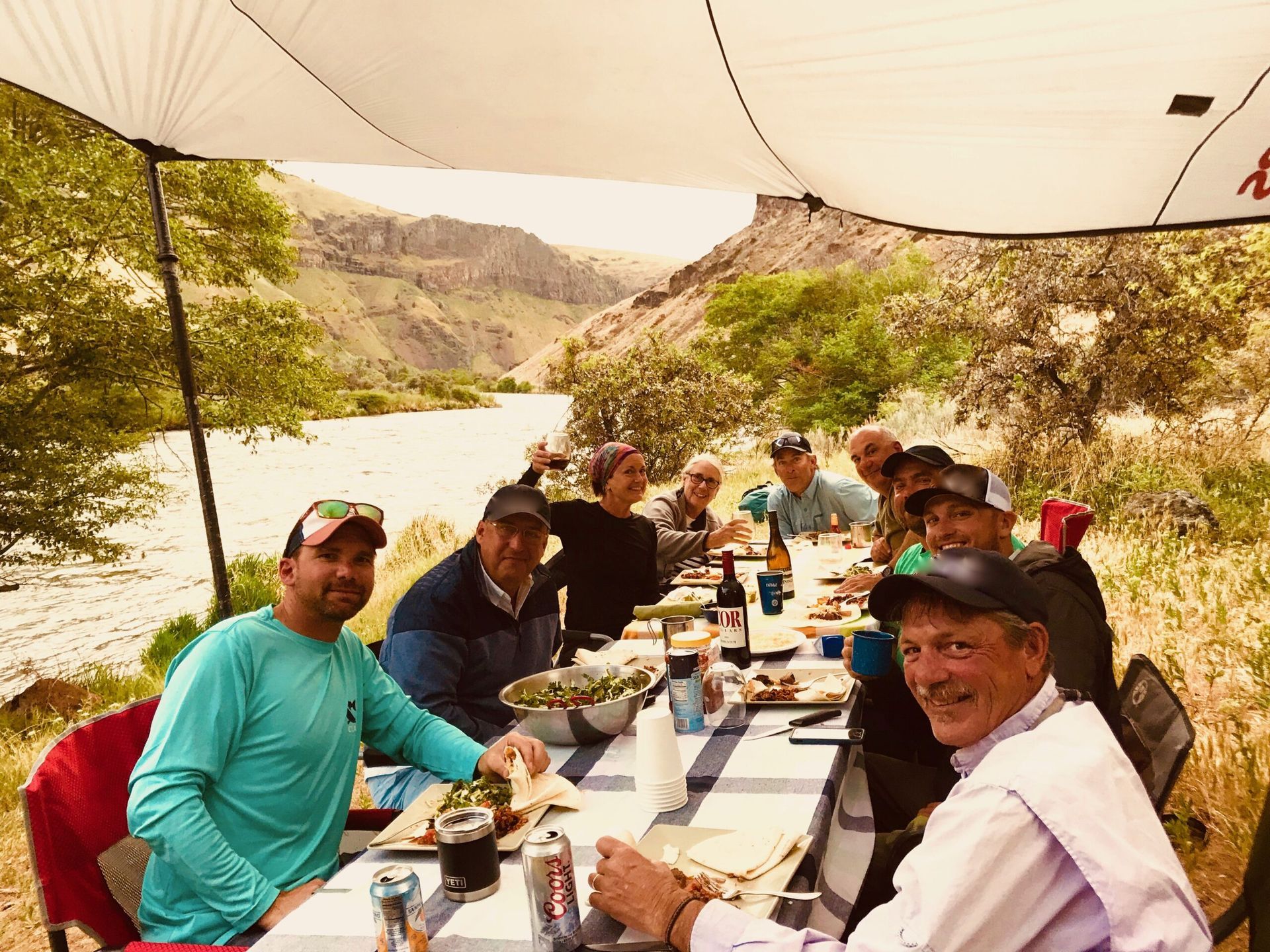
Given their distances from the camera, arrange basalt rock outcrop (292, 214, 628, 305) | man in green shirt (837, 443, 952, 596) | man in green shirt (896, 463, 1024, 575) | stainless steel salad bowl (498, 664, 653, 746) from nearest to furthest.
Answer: stainless steel salad bowl (498, 664, 653, 746) → man in green shirt (896, 463, 1024, 575) → man in green shirt (837, 443, 952, 596) → basalt rock outcrop (292, 214, 628, 305)

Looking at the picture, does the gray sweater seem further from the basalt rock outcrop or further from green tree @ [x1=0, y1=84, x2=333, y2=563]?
the basalt rock outcrop

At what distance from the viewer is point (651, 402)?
1373 centimetres

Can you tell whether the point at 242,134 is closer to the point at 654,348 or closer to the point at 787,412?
the point at 654,348

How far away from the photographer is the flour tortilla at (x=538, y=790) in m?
1.81

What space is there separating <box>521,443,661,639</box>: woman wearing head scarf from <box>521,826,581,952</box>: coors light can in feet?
10.4

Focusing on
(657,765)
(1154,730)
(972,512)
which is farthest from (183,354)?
(1154,730)

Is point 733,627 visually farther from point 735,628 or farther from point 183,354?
point 183,354

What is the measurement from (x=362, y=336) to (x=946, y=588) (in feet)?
310

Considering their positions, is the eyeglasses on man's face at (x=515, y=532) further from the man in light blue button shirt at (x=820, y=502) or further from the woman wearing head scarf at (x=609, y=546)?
the man in light blue button shirt at (x=820, y=502)

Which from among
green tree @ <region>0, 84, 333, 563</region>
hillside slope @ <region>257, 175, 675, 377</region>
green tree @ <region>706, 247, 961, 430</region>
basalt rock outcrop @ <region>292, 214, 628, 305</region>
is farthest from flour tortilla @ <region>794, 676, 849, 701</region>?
basalt rock outcrop @ <region>292, 214, 628, 305</region>

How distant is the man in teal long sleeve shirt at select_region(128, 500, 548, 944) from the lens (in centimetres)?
180

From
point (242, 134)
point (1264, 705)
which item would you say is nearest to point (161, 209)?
point (242, 134)

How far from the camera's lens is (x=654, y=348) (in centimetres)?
1412

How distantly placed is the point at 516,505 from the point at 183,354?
2432 mm
